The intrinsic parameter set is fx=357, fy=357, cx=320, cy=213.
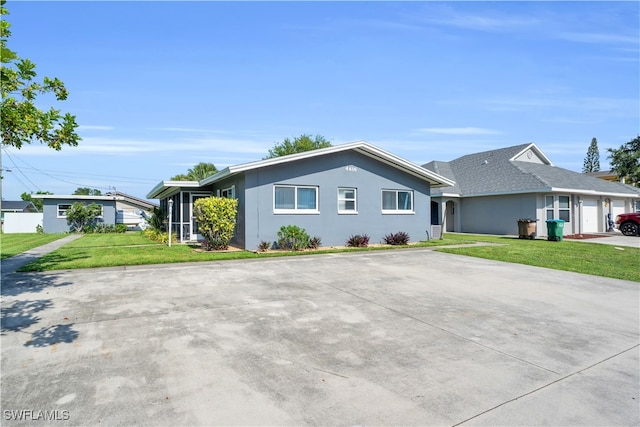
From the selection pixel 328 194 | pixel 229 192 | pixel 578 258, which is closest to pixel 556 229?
pixel 578 258

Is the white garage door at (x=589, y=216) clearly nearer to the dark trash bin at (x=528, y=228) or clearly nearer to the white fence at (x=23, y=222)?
the dark trash bin at (x=528, y=228)

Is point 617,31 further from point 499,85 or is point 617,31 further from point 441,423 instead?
point 441,423

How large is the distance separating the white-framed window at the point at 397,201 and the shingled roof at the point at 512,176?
27.1 feet

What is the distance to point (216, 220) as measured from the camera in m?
13.9

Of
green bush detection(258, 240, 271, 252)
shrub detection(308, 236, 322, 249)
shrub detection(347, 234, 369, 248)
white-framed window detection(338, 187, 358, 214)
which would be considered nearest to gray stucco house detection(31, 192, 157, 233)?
green bush detection(258, 240, 271, 252)

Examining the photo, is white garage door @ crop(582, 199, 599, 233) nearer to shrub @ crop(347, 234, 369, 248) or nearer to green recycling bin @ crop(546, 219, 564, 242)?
A: green recycling bin @ crop(546, 219, 564, 242)

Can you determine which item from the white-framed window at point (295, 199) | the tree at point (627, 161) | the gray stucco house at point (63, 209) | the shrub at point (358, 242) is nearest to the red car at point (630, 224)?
the shrub at point (358, 242)

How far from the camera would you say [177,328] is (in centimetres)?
494

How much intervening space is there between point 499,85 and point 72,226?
30438mm

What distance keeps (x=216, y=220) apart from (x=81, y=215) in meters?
19.9

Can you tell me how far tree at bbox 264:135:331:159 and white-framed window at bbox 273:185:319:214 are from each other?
3164cm

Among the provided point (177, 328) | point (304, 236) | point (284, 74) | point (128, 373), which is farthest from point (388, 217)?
point (128, 373)

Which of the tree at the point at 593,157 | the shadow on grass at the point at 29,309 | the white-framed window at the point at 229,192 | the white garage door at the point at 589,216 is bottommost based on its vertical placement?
the shadow on grass at the point at 29,309

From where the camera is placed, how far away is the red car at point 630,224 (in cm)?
2223
